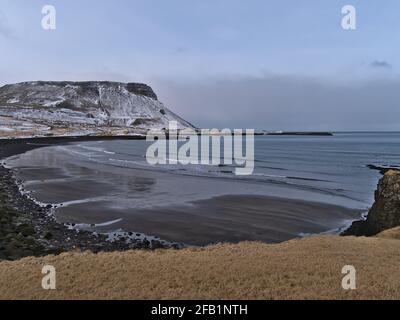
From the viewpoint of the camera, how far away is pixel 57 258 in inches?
381

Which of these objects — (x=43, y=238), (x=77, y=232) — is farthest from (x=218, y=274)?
(x=77, y=232)

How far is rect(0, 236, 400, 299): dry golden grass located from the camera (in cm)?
722

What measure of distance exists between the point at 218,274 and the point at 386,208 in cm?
1106

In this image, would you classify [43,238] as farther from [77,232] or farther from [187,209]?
[187,209]

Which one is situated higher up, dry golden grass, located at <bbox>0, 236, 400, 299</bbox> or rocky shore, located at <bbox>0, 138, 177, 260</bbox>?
dry golden grass, located at <bbox>0, 236, 400, 299</bbox>

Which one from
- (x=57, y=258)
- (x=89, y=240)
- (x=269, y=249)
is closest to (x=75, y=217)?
(x=89, y=240)

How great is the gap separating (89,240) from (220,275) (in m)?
9.53

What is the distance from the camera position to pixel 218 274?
8.12m

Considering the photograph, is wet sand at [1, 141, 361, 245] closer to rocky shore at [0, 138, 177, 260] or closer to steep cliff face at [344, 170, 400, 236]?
rocky shore at [0, 138, 177, 260]

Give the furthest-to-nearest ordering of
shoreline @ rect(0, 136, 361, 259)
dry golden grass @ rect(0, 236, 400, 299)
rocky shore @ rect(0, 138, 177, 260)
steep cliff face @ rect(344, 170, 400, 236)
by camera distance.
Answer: steep cliff face @ rect(344, 170, 400, 236), shoreline @ rect(0, 136, 361, 259), rocky shore @ rect(0, 138, 177, 260), dry golden grass @ rect(0, 236, 400, 299)

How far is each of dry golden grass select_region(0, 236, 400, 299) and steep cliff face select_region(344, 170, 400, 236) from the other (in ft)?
20.2

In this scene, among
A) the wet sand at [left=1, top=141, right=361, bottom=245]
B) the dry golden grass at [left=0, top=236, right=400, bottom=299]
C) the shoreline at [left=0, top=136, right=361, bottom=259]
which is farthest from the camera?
the wet sand at [left=1, top=141, right=361, bottom=245]

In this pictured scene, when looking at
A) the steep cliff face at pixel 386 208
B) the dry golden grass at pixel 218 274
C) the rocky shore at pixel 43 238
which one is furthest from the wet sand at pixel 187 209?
the dry golden grass at pixel 218 274

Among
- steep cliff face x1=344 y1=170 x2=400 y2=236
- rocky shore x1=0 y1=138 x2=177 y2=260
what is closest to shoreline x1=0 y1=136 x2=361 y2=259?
rocky shore x1=0 y1=138 x2=177 y2=260
